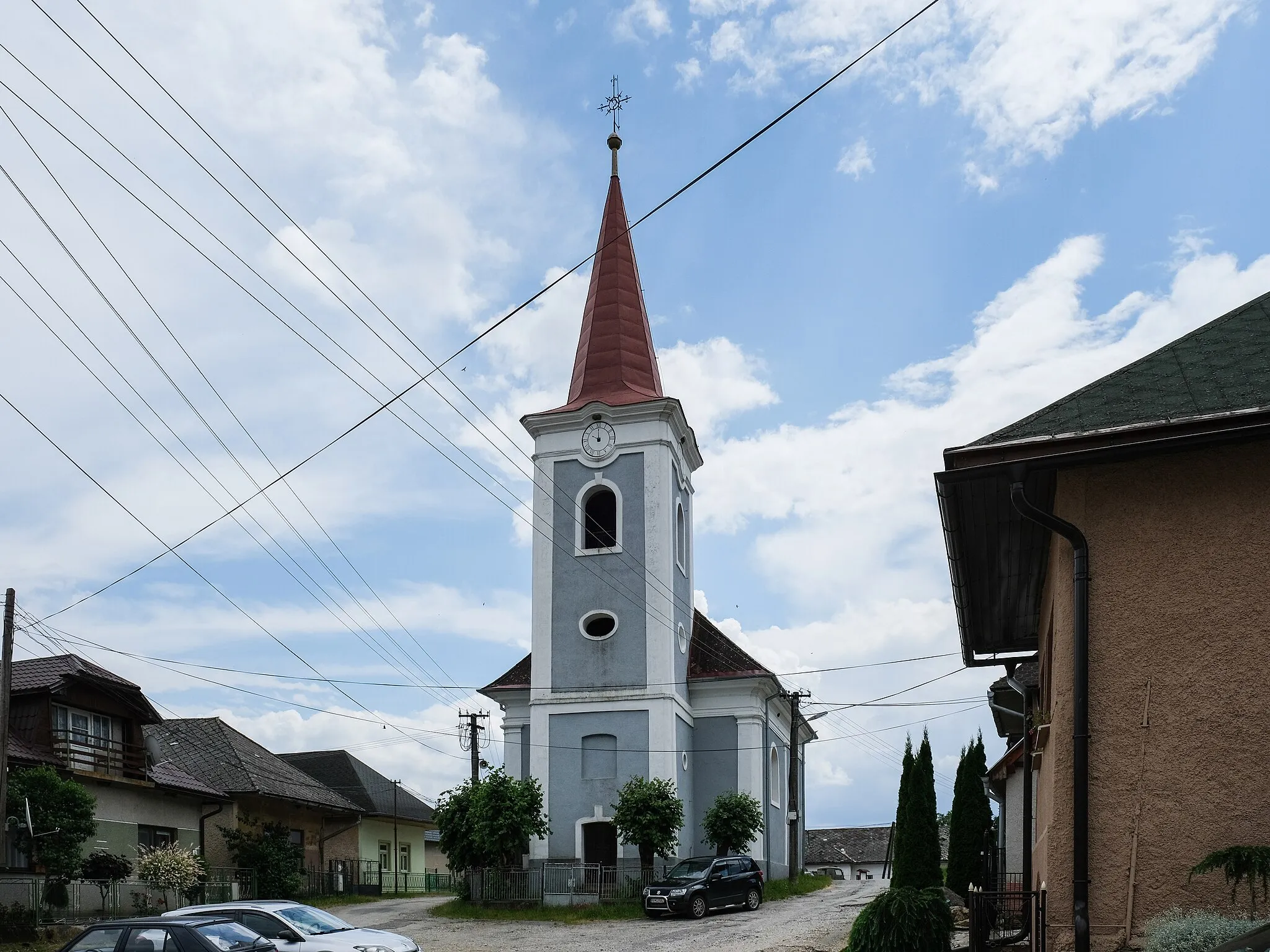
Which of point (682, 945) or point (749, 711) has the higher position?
point (749, 711)

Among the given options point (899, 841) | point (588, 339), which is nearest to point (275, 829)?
point (588, 339)

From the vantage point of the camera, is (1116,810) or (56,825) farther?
(56,825)

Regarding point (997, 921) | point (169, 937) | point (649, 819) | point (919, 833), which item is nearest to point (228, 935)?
point (169, 937)

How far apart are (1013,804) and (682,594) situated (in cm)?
1290

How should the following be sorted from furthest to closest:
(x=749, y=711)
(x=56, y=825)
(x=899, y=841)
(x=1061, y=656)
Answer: (x=749, y=711) < (x=56, y=825) < (x=899, y=841) < (x=1061, y=656)

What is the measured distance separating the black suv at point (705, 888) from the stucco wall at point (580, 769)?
4020 mm

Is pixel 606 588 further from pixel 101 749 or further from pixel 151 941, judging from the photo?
pixel 151 941

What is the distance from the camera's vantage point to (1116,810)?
9766 millimetres

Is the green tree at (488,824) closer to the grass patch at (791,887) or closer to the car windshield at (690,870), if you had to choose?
the car windshield at (690,870)

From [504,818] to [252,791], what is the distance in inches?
327

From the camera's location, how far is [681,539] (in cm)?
3994

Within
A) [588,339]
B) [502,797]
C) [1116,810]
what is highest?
[588,339]

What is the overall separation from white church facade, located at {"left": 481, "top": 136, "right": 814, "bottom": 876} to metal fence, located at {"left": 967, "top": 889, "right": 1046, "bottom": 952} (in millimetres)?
21331

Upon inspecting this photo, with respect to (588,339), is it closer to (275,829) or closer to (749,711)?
(749,711)
